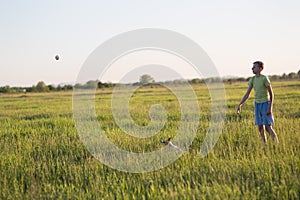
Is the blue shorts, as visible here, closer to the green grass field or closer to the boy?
the boy

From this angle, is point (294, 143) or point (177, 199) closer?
point (177, 199)

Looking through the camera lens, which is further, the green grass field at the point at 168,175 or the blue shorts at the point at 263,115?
the blue shorts at the point at 263,115

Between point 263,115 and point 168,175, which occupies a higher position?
point 263,115

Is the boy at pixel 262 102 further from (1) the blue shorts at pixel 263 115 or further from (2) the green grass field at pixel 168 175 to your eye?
(2) the green grass field at pixel 168 175

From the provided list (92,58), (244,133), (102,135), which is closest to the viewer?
(92,58)

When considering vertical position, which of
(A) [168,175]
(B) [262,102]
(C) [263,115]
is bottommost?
(A) [168,175]

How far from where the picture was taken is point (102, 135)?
7285mm

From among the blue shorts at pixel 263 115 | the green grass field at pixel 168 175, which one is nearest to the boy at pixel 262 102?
the blue shorts at pixel 263 115

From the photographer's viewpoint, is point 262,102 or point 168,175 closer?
point 168,175

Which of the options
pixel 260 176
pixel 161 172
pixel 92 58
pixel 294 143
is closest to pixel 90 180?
pixel 161 172

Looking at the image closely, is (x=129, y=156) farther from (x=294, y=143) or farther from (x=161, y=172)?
(x=294, y=143)

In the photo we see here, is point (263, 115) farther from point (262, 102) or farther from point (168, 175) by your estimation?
point (168, 175)

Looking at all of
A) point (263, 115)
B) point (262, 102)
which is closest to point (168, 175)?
point (263, 115)

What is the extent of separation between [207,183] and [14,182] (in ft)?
8.30
